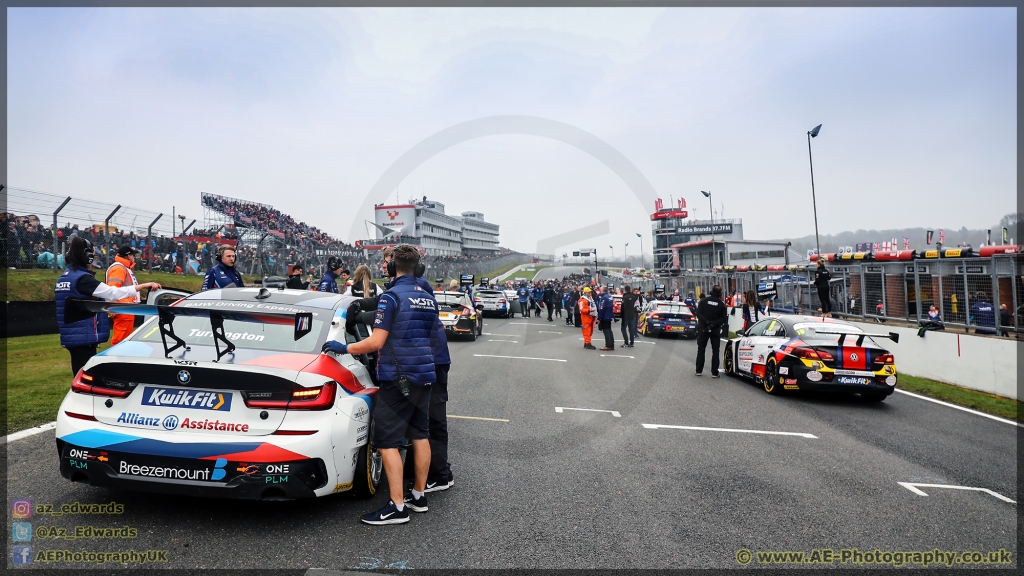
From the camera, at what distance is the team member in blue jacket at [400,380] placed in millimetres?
3832

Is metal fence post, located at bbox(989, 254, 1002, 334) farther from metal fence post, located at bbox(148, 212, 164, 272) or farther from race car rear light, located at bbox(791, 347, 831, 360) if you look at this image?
metal fence post, located at bbox(148, 212, 164, 272)

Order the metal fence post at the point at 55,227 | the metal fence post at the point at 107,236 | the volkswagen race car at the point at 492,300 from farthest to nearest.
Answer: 1. the volkswagen race car at the point at 492,300
2. the metal fence post at the point at 107,236
3. the metal fence post at the point at 55,227

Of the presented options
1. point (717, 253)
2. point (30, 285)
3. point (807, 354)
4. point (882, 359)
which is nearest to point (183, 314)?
point (807, 354)

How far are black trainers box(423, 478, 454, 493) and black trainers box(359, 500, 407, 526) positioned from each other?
620mm

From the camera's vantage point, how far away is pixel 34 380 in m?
7.70

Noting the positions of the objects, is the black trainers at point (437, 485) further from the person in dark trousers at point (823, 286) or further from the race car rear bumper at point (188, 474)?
the person in dark trousers at point (823, 286)

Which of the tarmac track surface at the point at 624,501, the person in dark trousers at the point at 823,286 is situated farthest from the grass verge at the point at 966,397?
the person in dark trousers at the point at 823,286

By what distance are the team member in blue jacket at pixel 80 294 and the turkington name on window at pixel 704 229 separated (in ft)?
280

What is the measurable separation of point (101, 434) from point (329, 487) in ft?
4.43

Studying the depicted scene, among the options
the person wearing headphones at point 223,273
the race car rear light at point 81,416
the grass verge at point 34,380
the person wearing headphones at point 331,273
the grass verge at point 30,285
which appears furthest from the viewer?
the grass verge at point 30,285

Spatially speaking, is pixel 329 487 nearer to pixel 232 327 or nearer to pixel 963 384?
pixel 232 327

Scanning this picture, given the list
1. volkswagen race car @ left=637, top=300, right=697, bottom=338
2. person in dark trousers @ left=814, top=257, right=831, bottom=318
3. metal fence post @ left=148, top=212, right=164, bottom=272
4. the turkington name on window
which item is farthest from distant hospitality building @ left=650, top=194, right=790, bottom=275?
metal fence post @ left=148, top=212, right=164, bottom=272

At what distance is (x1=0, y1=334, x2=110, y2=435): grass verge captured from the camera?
5961mm

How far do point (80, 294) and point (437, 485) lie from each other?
352cm
